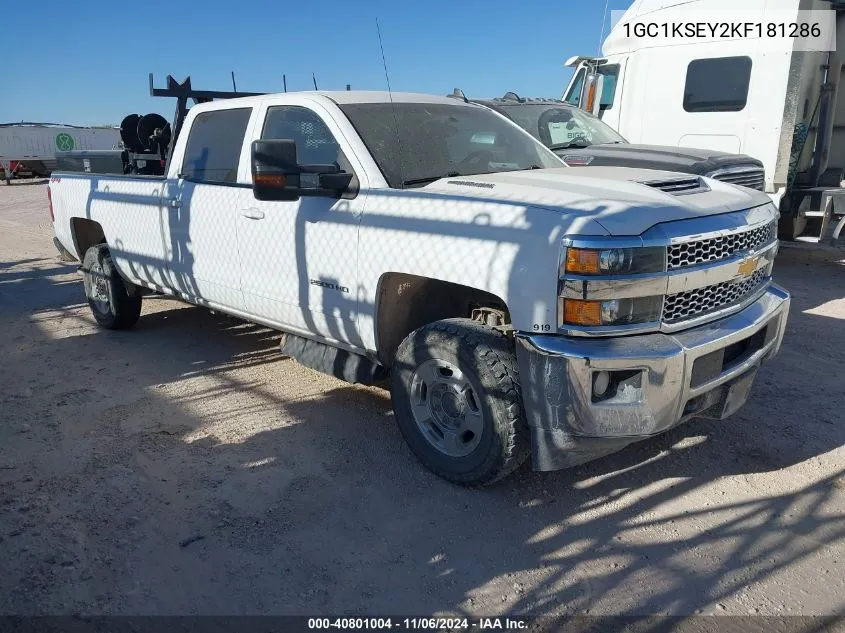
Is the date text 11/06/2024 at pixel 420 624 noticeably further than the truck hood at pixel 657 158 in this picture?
No

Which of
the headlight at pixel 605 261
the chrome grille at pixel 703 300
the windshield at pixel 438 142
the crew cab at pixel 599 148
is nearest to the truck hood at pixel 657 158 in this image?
the crew cab at pixel 599 148

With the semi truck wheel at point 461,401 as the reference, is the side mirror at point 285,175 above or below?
above

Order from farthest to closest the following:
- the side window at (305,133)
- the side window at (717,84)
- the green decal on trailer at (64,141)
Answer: the green decal on trailer at (64,141) < the side window at (717,84) < the side window at (305,133)

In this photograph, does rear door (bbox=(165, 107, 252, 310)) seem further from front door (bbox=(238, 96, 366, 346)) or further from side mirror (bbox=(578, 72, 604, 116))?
side mirror (bbox=(578, 72, 604, 116))

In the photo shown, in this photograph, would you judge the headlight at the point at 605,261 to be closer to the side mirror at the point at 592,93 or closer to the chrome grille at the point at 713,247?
the chrome grille at the point at 713,247

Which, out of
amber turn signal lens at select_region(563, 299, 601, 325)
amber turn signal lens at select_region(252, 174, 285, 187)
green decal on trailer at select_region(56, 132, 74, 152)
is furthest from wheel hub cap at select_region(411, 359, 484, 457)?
green decal on trailer at select_region(56, 132, 74, 152)

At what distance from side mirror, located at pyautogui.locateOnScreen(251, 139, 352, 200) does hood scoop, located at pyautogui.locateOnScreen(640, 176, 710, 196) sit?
1.65 metres

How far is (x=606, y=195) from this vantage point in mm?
3385

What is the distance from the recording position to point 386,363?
13.2 ft

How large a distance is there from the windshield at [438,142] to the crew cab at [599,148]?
1846 mm

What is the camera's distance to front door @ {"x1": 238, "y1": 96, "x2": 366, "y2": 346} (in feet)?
13.0

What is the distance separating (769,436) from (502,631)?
2.39 metres

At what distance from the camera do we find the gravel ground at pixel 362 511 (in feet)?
9.32

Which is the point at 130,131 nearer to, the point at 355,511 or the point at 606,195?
the point at 355,511
